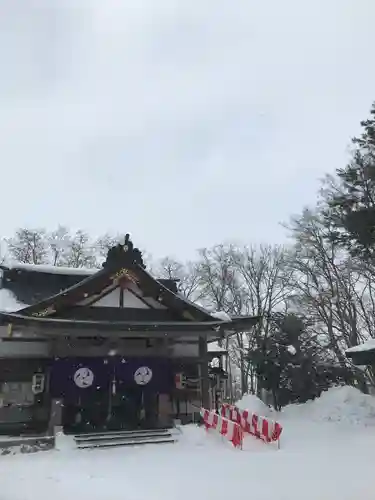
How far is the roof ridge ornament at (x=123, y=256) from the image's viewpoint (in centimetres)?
1569

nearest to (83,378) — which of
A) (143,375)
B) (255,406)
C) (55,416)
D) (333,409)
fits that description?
(55,416)

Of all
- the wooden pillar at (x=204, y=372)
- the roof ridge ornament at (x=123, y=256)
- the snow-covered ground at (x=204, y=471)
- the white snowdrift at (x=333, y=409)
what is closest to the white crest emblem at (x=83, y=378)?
the snow-covered ground at (x=204, y=471)

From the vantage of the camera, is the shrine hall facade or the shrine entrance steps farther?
the shrine hall facade

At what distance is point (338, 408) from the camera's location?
19.2m

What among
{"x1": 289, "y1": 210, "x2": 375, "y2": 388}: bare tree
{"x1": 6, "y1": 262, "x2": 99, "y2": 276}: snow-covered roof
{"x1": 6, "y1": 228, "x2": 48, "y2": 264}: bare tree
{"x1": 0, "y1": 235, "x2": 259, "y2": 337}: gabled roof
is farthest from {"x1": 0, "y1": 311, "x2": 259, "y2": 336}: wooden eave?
{"x1": 6, "y1": 228, "x2": 48, "y2": 264}: bare tree

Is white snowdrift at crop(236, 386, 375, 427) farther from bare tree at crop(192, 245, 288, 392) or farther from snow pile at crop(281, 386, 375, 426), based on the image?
bare tree at crop(192, 245, 288, 392)

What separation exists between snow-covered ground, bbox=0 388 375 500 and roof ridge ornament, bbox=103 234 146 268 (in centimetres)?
596

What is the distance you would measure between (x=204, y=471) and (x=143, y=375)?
5972mm

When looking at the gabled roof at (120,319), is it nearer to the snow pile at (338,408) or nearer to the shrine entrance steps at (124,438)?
the shrine entrance steps at (124,438)

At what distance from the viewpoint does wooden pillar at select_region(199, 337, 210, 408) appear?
15.8 meters

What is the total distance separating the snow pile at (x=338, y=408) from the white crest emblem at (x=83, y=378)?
→ 9880 millimetres

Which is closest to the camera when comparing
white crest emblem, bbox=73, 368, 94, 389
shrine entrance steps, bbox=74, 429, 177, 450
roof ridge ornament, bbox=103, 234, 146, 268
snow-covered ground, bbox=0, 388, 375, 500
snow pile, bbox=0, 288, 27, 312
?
snow-covered ground, bbox=0, 388, 375, 500

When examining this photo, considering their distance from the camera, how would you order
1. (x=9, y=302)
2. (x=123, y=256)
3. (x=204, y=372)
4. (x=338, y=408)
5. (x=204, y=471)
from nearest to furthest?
(x=204, y=471) → (x=123, y=256) → (x=204, y=372) → (x=9, y=302) → (x=338, y=408)

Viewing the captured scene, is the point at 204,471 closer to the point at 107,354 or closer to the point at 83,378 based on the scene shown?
the point at 83,378
